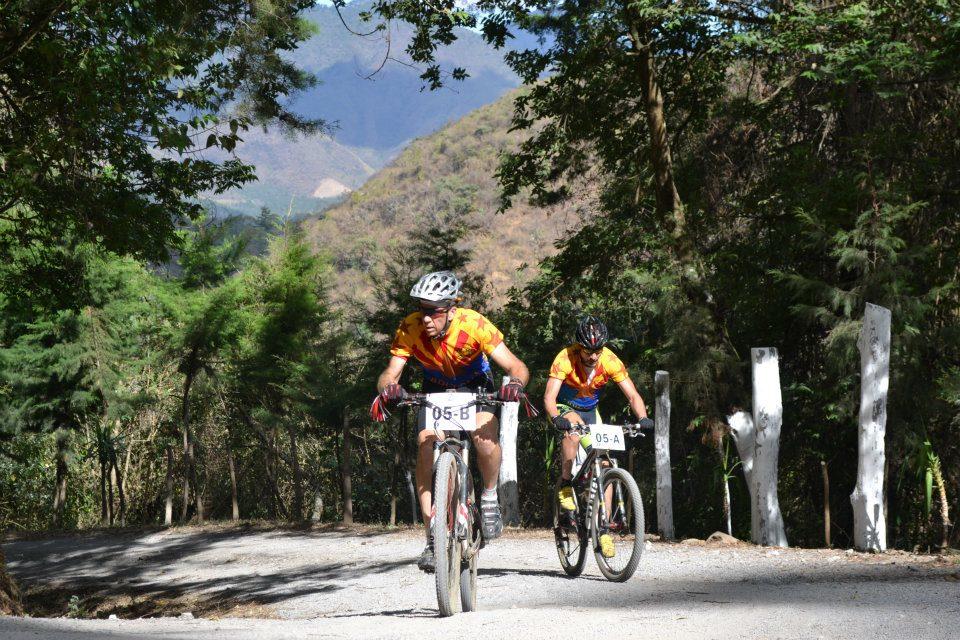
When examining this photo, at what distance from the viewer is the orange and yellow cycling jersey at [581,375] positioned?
8.31 meters

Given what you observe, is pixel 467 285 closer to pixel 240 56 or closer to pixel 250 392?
pixel 250 392

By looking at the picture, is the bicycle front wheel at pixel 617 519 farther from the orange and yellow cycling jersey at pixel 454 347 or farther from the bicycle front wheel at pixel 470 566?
the orange and yellow cycling jersey at pixel 454 347

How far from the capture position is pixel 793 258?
51.7 feet

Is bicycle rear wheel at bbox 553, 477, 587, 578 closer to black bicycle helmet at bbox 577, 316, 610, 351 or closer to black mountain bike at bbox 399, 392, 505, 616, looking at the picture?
black bicycle helmet at bbox 577, 316, 610, 351

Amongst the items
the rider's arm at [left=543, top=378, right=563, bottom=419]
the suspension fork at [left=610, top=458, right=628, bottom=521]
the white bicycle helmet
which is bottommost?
the suspension fork at [left=610, top=458, right=628, bottom=521]

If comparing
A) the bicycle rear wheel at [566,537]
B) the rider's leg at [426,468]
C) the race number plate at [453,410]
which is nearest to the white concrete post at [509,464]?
the bicycle rear wheel at [566,537]

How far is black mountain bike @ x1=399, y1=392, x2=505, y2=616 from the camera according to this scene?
6277 millimetres

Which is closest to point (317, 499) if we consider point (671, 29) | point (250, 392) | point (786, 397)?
point (250, 392)

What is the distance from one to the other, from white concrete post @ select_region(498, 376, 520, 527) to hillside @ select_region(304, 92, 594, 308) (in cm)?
5029

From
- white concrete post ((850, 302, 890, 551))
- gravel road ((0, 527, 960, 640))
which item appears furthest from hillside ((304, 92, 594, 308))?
white concrete post ((850, 302, 890, 551))

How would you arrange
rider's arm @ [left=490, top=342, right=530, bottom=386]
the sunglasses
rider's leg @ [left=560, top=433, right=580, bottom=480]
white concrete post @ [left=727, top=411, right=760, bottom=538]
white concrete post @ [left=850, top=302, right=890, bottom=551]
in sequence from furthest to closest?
white concrete post @ [left=727, top=411, right=760, bottom=538] → white concrete post @ [left=850, top=302, right=890, bottom=551] → rider's leg @ [left=560, top=433, right=580, bottom=480] → rider's arm @ [left=490, top=342, right=530, bottom=386] → the sunglasses

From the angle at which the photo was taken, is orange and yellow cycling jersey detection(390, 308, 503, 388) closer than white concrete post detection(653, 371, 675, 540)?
Yes

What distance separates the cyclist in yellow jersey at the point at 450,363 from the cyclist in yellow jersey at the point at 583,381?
4.52 feet

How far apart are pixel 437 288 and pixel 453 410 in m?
0.81
